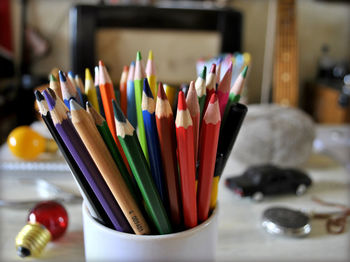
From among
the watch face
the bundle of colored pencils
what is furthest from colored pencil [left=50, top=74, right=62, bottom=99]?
the watch face

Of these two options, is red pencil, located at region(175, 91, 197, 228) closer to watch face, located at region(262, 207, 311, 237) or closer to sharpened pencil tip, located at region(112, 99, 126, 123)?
sharpened pencil tip, located at region(112, 99, 126, 123)

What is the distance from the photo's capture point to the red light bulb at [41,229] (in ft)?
0.86

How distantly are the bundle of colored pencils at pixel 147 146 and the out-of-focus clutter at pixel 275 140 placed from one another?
252 millimetres

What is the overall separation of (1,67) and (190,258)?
4.38ft

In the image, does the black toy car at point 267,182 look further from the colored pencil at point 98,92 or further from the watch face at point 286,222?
the colored pencil at point 98,92

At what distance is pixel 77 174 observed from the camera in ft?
0.63

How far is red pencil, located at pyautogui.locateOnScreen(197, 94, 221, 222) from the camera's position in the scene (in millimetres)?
184

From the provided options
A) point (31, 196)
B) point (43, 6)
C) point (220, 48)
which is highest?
point (43, 6)

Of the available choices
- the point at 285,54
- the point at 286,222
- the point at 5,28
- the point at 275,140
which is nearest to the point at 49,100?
the point at 286,222

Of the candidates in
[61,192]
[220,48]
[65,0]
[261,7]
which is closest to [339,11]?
[261,7]

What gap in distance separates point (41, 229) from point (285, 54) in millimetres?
910

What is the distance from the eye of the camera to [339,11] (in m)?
1.54

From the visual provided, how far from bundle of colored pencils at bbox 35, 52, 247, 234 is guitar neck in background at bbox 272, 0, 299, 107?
79cm

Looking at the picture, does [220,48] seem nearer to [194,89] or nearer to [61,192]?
[61,192]
